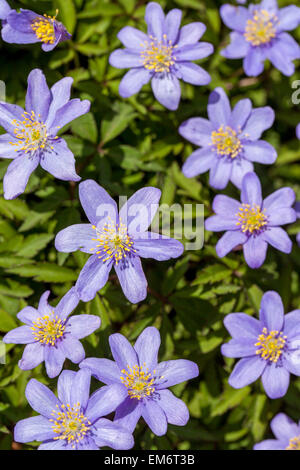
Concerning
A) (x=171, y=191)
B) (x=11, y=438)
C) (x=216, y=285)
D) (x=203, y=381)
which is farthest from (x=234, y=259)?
(x=11, y=438)

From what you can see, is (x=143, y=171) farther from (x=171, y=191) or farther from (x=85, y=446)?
(x=85, y=446)

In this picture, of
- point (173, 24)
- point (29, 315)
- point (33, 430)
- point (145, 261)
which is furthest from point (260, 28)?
point (33, 430)

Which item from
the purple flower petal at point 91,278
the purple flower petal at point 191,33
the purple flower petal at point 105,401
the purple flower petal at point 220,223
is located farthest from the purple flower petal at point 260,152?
the purple flower petal at point 105,401

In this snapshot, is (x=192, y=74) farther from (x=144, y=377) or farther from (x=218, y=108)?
(x=144, y=377)

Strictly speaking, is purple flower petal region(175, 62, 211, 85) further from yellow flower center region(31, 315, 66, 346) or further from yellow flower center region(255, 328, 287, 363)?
yellow flower center region(31, 315, 66, 346)

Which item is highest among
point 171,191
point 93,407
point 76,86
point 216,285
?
point 76,86

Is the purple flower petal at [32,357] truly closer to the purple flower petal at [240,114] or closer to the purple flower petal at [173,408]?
the purple flower petal at [173,408]
